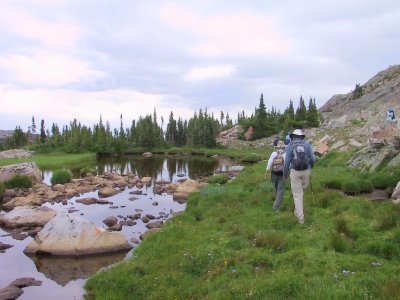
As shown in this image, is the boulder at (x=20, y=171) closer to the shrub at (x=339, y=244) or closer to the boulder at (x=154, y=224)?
the boulder at (x=154, y=224)

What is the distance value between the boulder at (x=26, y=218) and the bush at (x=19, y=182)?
666 inches

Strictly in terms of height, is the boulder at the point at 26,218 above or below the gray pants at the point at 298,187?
below

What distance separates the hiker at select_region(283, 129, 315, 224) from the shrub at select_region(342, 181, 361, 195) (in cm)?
646

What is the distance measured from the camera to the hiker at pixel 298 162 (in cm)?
1451

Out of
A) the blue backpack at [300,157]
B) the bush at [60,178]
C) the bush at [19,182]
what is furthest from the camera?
the bush at [60,178]

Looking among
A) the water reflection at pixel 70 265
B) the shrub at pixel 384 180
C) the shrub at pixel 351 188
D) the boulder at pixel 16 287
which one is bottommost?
the water reflection at pixel 70 265

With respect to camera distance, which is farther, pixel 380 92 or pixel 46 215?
pixel 380 92

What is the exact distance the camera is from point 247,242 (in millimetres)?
13383

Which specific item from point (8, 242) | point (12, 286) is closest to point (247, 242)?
point (12, 286)

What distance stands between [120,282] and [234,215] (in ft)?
23.7

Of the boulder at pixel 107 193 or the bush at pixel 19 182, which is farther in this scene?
the bush at pixel 19 182

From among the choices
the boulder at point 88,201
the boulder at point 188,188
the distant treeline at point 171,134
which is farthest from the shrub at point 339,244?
the distant treeline at point 171,134

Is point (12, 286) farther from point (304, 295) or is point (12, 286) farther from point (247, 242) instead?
point (304, 295)

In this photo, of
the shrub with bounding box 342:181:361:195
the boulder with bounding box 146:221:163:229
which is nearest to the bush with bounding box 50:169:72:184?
the boulder with bounding box 146:221:163:229
